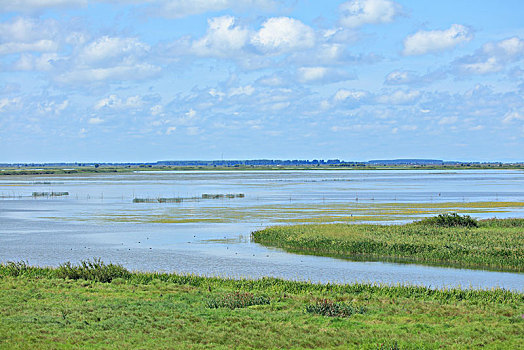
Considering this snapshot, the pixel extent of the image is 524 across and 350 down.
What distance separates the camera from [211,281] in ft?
88.0

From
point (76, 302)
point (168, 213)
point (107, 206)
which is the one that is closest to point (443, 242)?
point (76, 302)

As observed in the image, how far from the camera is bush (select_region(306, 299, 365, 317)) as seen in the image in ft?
65.2

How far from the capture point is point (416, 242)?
40.1 meters

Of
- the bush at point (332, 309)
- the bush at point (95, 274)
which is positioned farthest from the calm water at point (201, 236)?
the bush at point (332, 309)

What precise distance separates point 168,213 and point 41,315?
50.9 metres

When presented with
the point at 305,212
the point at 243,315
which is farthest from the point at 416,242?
the point at 305,212

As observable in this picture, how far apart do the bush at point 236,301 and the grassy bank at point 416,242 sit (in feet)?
57.4

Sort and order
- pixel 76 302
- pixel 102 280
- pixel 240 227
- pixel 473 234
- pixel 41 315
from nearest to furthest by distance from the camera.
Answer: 1. pixel 41 315
2. pixel 76 302
3. pixel 102 280
4. pixel 473 234
5. pixel 240 227

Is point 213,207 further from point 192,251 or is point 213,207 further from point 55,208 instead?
point 192,251

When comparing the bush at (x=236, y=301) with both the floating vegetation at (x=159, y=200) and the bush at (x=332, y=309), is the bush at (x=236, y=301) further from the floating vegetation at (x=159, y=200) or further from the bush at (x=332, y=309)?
the floating vegetation at (x=159, y=200)

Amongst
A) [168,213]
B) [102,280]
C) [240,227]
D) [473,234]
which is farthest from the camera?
[168,213]

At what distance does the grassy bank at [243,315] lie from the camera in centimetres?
1669

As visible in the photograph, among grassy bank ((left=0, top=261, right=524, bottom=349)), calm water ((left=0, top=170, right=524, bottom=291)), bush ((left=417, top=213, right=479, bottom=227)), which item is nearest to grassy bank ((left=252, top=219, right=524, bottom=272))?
bush ((left=417, top=213, right=479, bottom=227))

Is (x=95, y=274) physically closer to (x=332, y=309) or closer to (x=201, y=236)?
(x=332, y=309)
